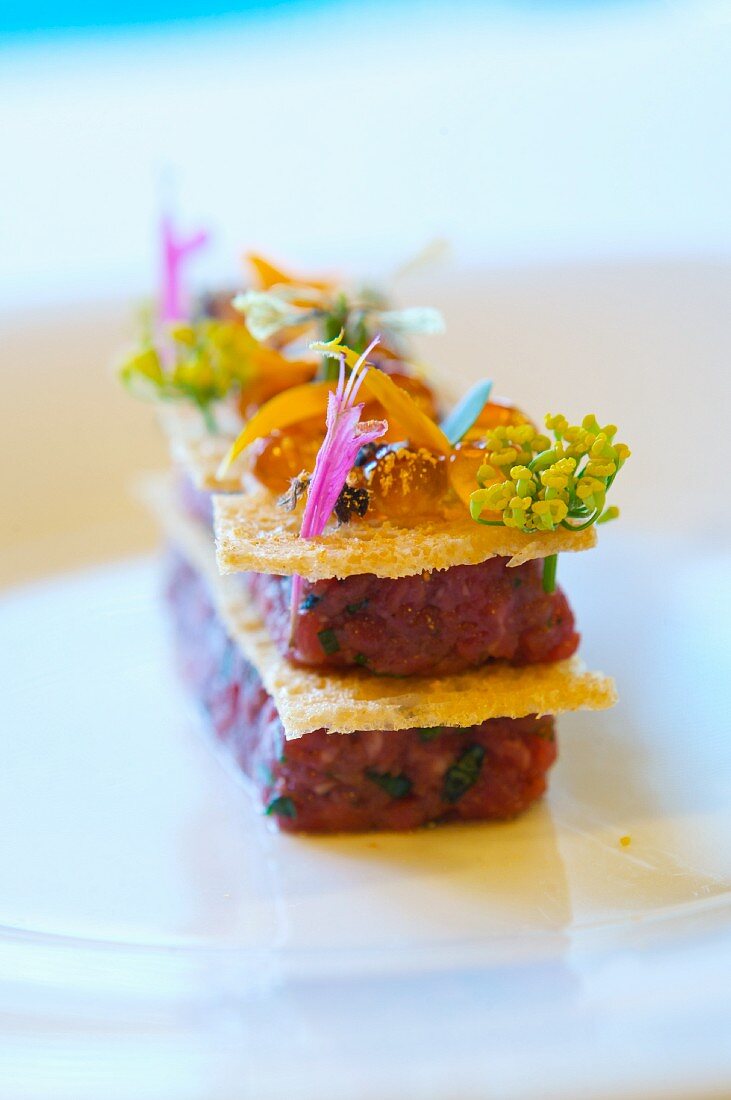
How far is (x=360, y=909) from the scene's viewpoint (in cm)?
216

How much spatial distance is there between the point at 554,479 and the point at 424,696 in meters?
0.45

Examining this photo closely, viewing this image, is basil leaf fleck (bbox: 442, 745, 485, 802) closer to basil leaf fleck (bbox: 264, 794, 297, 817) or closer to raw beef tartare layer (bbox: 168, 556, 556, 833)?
raw beef tartare layer (bbox: 168, 556, 556, 833)

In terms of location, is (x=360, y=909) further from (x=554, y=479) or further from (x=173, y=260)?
(x=173, y=260)

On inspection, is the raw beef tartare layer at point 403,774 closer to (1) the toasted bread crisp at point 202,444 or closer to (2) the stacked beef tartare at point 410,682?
(2) the stacked beef tartare at point 410,682

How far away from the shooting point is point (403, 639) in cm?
221

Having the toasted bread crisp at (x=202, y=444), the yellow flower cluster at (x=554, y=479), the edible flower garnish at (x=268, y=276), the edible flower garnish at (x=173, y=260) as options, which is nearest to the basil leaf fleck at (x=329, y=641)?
the yellow flower cluster at (x=554, y=479)

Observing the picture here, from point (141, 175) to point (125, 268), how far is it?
150cm

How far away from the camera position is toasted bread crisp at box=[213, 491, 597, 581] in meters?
2.11

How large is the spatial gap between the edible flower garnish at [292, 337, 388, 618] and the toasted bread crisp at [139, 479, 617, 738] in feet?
0.87

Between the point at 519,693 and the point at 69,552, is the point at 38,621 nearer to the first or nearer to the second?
the point at 69,552

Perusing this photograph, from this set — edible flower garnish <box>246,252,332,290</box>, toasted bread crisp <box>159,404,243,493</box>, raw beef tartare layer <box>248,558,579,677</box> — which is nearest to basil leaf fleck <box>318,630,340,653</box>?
raw beef tartare layer <box>248,558,579,677</box>

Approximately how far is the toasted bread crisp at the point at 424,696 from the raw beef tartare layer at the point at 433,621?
25mm

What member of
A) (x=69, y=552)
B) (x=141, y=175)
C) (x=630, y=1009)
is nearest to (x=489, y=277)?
(x=69, y=552)

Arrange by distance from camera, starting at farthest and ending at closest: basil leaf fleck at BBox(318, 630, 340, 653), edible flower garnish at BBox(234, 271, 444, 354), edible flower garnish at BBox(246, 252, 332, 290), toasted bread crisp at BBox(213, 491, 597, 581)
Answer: edible flower garnish at BBox(246, 252, 332, 290), edible flower garnish at BBox(234, 271, 444, 354), basil leaf fleck at BBox(318, 630, 340, 653), toasted bread crisp at BBox(213, 491, 597, 581)
